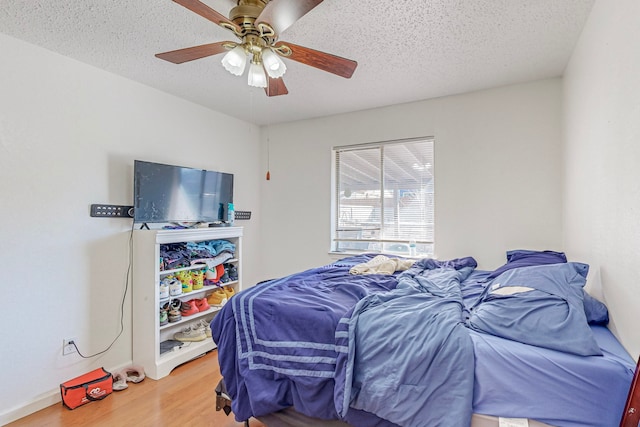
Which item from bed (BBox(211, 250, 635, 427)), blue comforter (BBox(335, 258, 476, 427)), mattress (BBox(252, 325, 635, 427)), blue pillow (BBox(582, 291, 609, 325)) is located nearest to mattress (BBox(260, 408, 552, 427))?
bed (BBox(211, 250, 635, 427))

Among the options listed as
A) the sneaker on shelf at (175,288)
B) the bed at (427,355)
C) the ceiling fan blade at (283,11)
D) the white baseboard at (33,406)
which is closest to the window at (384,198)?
the bed at (427,355)

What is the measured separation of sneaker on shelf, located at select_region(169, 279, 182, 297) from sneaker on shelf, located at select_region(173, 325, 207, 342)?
1.51 ft

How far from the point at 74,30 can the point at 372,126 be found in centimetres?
267

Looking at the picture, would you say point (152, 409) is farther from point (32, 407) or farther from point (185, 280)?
point (185, 280)

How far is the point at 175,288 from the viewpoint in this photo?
108 inches

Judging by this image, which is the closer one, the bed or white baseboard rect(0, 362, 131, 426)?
the bed

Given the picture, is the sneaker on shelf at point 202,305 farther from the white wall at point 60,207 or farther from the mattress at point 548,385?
the mattress at point 548,385

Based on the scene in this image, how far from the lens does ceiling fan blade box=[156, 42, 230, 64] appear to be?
1.70m

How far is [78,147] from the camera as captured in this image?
2.39 meters

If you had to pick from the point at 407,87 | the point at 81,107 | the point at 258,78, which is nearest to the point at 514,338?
the point at 258,78

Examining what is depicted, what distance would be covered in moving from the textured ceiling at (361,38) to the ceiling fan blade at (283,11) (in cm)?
48

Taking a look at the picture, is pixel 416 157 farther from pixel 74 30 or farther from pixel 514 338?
pixel 74 30

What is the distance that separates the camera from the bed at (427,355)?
116cm

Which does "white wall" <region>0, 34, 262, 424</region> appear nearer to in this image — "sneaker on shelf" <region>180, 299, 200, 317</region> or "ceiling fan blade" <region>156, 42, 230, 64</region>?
"sneaker on shelf" <region>180, 299, 200, 317</region>
